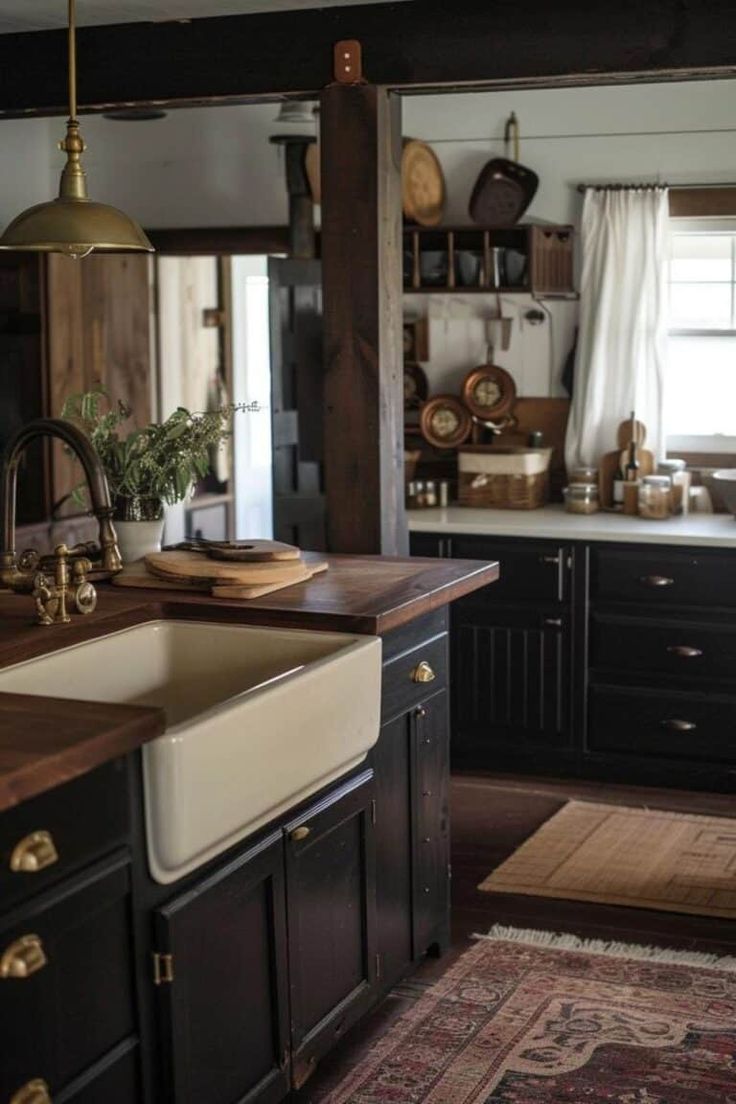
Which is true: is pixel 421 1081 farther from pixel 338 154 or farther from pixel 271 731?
pixel 338 154

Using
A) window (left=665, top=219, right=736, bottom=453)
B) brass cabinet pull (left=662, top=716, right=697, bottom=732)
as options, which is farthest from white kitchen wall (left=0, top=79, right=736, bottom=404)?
brass cabinet pull (left=662, top=716, right=697, bottom=732)

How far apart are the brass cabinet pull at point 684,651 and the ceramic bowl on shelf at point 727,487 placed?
0.64 m

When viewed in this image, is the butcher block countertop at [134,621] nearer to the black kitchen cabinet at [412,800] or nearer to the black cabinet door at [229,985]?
the black kitchen cabinet at [412,800]

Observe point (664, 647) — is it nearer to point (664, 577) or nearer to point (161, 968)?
point (664, 577)

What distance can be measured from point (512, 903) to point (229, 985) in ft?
5.66

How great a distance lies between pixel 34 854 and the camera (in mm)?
2059

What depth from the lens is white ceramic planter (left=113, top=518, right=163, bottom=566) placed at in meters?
3.76

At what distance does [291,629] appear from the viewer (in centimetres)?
317

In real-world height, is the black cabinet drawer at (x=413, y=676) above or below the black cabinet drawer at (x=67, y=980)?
above

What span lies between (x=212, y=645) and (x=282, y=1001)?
0.78m

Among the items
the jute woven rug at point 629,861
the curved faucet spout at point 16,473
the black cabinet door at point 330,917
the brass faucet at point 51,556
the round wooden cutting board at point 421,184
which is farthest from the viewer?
the round wooden cutting board at point 421,184

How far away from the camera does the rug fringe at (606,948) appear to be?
379 centimetres

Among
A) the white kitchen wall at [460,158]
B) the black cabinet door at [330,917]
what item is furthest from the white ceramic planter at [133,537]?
the white kitchen wall at [460,158]

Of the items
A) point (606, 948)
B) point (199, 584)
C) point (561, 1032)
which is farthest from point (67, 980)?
point (606, 948)
